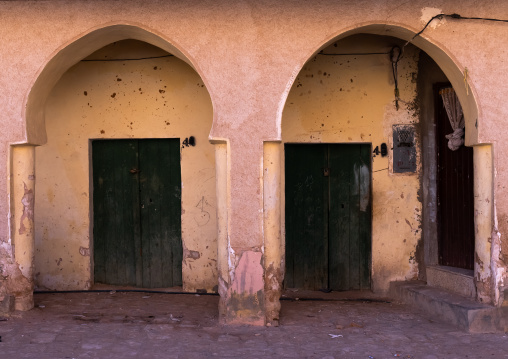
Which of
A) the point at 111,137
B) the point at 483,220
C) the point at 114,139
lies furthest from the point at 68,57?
the point at 483,220

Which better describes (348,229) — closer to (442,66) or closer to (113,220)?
(442,66)

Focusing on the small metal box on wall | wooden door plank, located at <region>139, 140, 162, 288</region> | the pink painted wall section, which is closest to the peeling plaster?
wooden door plank, located at <region>139, 140, 162, 288</region>

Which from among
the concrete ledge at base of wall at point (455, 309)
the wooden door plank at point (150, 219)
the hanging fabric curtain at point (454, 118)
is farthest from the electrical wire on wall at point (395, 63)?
the wooden door plank at point (150, 219)

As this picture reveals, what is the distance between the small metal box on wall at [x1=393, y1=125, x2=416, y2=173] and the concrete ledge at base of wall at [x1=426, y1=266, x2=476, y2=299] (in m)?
1.39

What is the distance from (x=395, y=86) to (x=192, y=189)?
3097 mm

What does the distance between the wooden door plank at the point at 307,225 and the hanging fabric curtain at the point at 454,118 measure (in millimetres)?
1783

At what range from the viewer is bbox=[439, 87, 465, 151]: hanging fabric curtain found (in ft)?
23.0

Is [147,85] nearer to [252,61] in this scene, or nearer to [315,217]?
[252,61]

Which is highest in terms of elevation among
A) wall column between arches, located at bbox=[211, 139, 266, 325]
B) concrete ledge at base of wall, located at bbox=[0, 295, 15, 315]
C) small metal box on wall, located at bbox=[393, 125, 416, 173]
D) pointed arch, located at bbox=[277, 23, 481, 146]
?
pointed arch, located at bbox=[277, 23, 481, 146]

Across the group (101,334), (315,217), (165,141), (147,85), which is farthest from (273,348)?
(147,85)

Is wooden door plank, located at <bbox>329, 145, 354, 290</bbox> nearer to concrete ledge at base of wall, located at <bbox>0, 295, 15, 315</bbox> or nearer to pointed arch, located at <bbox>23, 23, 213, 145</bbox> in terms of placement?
pointed arch, located at <bbox>23, 23, 213, 145</bbox>

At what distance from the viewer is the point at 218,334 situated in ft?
19.8

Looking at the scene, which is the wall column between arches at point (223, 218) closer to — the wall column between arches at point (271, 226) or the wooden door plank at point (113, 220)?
the wall column between arches at point (271, 226)

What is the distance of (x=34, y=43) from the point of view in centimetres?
625
